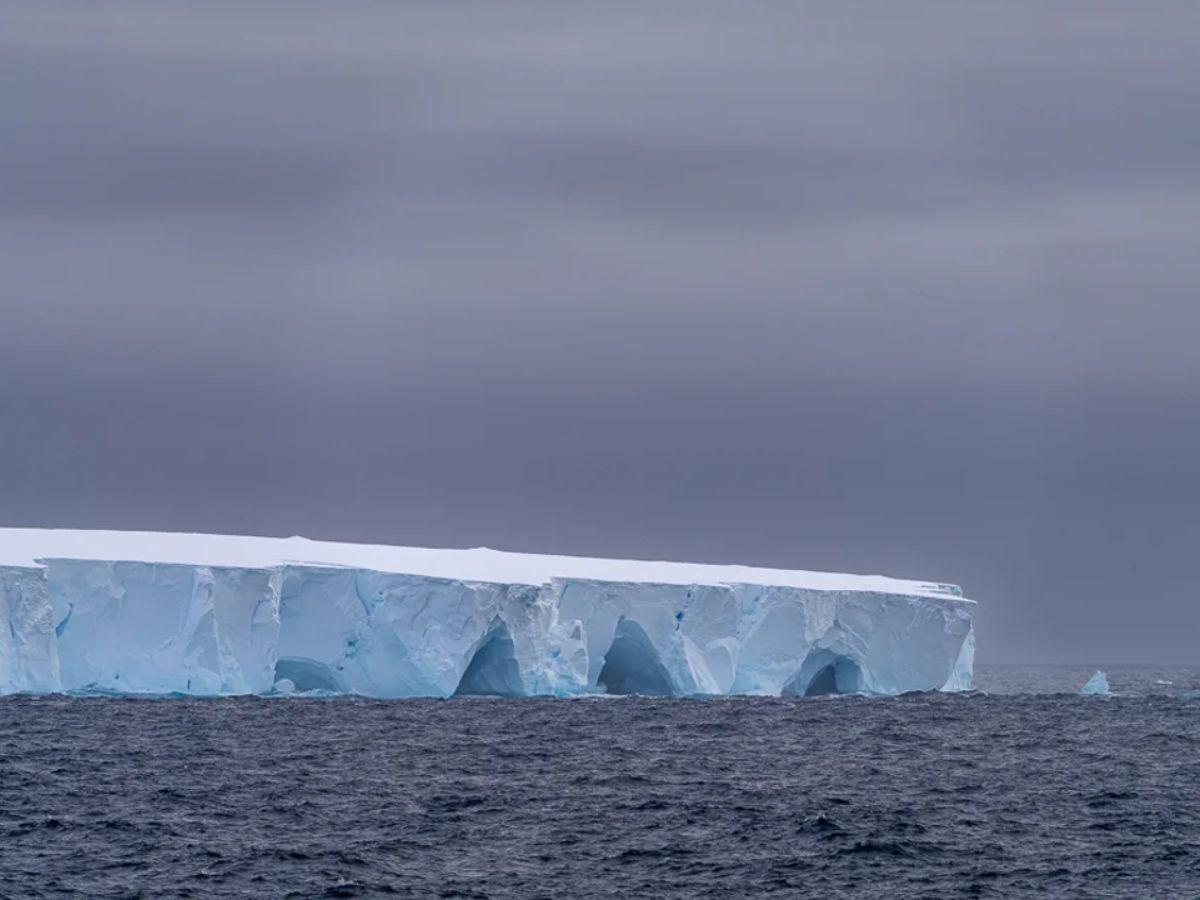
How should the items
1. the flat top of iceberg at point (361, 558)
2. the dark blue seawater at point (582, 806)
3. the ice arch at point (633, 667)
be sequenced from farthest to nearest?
the ice arch at point (633, 667) → the flat top of iceberg at point (361, 558) → the dark blue seawater at point (582, 806)

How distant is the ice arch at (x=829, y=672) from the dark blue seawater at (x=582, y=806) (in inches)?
150

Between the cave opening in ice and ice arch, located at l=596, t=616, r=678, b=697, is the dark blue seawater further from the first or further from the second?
ice arch, located at l=596, t=616, r=678, b=697

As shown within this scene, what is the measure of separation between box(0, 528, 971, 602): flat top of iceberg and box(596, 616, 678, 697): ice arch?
1.09 meters

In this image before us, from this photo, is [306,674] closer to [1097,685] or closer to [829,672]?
[829,672]

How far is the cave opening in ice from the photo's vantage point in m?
30.6

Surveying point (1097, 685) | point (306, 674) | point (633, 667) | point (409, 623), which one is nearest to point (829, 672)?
point (633, 667)

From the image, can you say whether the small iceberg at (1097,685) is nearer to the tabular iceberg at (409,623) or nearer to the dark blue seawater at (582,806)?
the tabular iceberg at (409,623)

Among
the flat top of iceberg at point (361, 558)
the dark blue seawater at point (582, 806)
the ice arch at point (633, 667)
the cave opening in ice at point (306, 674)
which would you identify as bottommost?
the dark blue seawater at point (582, 806)

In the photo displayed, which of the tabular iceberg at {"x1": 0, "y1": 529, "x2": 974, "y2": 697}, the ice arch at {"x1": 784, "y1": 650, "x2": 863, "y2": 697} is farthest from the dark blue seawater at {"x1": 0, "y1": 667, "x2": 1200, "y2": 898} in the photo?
the ice arch at {"x1": 784, "y1": 650, "x2": 863, "y2": 697}

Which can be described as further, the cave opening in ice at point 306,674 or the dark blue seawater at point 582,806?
the cave opening in ice at point 306,674

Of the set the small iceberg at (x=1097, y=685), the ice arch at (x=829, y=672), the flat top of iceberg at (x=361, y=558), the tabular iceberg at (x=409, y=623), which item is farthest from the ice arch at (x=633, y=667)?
the small iceberg at (x=1097, y=685)

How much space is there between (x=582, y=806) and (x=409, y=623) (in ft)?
36.0

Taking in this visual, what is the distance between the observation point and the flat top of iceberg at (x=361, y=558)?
29656 millimetres

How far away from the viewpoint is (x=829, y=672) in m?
40.4
